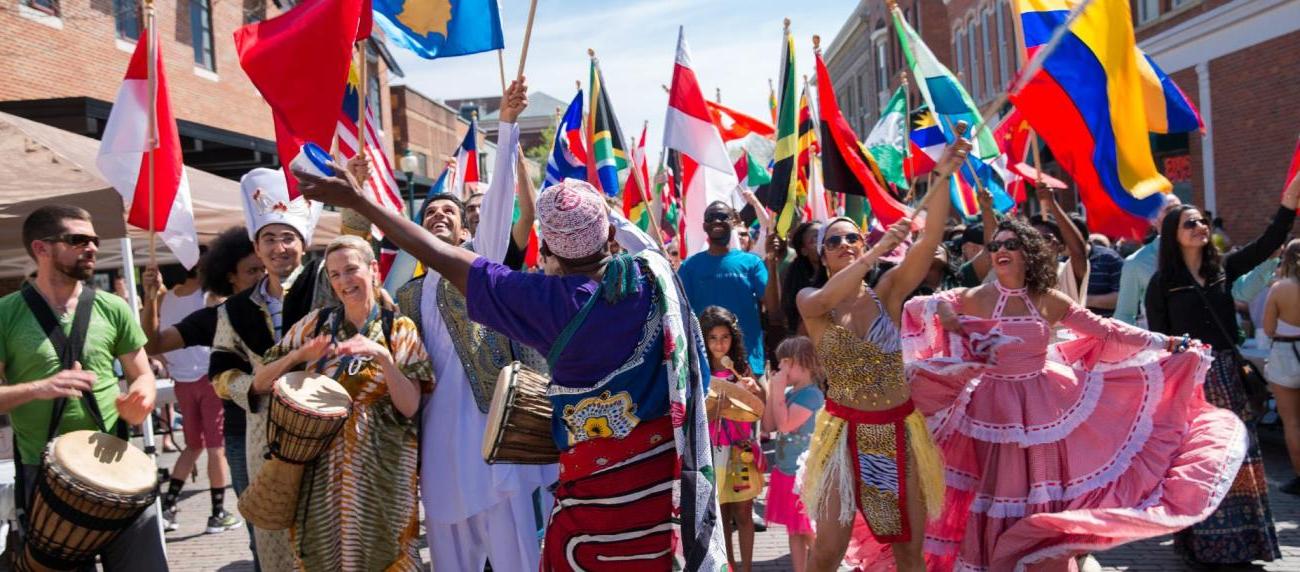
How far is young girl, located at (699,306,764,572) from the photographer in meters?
5.78

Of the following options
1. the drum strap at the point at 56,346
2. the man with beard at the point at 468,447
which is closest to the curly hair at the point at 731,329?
the man with beard at the point at 468,447

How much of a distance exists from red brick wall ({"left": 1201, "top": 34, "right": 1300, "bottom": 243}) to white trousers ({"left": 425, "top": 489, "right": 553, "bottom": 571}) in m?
→ 18.4

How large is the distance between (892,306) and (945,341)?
0.79 m

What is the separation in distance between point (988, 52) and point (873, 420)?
3207cm

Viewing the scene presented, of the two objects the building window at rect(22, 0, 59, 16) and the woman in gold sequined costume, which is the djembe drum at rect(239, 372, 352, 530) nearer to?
the woman in gold sequined costume

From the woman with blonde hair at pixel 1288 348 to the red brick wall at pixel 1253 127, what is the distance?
13.2 m

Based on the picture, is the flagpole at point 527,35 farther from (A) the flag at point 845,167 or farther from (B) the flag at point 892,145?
(B) the flag at point 892,145

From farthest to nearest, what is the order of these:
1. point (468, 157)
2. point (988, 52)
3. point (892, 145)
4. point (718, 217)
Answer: point (988, 52)
point (892, 145)
point (468, 157)
point (718, 217)

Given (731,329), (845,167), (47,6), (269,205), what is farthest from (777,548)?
(47,6)

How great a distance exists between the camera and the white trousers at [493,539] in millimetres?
5094

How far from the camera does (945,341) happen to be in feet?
19.0

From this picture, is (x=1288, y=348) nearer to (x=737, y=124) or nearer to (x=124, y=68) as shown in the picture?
(x=737, y=124)

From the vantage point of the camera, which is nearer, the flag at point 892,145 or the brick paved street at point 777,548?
the brick paved street at point 777,548

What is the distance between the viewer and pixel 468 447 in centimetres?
498
